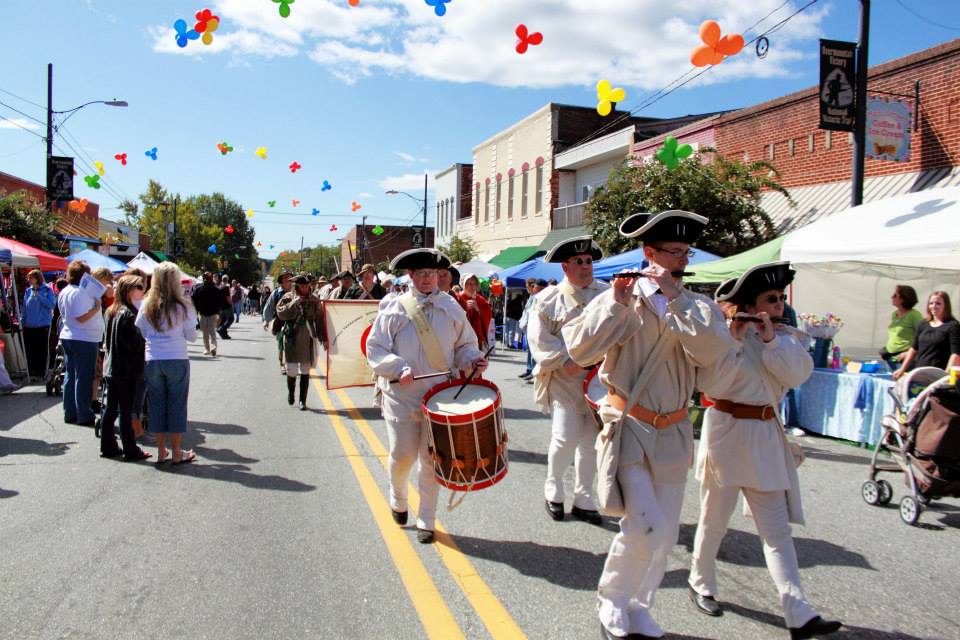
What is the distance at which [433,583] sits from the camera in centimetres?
418

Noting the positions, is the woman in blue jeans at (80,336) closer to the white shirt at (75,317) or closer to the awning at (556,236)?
the white shirt at (75,317)

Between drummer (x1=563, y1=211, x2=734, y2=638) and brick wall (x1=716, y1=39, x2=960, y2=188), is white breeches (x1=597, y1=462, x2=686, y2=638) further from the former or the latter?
brick wall (x1=716, y1=39, x2=960, y2=188)

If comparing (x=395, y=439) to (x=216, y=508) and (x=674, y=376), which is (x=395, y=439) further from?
(x=674, y=376)

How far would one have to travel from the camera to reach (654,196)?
55.1 feet

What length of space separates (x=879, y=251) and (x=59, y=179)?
24021mm

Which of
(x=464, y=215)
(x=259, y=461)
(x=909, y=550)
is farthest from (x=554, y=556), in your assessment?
(x=464, y=215)

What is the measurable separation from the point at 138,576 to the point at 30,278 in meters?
10.2

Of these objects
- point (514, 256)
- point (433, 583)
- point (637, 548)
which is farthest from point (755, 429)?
point (514, 256)

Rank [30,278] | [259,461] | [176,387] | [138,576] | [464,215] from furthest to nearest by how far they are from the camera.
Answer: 1. [464,215]
2. [30,278]
3. [259,461]
4. [176,387]
5. [138,576]

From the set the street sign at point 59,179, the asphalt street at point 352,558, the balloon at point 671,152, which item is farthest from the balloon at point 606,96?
the street sign at point 59,179

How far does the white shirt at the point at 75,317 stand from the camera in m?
8.37

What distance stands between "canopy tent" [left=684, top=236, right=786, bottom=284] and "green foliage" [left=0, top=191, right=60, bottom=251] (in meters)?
19.0

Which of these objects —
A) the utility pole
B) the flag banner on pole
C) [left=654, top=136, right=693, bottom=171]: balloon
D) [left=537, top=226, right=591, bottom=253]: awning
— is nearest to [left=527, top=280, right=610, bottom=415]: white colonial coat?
the flag banner on pole

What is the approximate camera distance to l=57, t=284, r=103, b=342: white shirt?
8367mm
